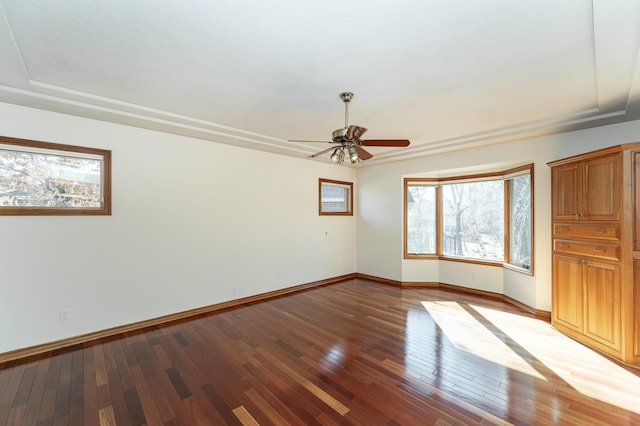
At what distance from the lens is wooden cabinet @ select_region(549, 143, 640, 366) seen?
8.48 feet

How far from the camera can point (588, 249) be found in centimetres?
297

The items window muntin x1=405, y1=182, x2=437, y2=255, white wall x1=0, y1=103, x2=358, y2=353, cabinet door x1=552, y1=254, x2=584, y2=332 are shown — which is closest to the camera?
white wall x1=0, y1=103, x2=358, y2=353

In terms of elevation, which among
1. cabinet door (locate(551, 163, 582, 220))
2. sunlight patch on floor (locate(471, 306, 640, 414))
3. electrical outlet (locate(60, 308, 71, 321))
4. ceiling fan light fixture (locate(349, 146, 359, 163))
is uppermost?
ceiling fan light fixture (locate(349, 146, 359, 163))

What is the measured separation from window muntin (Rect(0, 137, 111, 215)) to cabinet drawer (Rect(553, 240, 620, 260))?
18.2ft

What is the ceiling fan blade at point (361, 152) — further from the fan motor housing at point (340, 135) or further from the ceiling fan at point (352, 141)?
the fan motor housing at point (340, 135)

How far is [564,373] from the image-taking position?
2.41 m

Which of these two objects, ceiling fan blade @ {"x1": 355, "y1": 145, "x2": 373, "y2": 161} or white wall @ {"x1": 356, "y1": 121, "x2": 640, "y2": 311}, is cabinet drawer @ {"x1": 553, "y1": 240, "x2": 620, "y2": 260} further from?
ceiling fan blade @ {"x1": 355, "y1": 145, "x2": 373, "y2": 161}

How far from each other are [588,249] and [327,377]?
317cm

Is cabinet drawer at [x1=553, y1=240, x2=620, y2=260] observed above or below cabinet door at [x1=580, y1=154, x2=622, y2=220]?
below

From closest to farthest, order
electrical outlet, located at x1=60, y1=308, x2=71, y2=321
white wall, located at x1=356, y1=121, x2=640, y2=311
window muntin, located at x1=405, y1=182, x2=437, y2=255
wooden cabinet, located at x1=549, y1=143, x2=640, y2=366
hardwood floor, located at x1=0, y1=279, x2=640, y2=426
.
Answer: hardwood floor, located at x1=0, y1=279, x2=640, y2=426, wooden cabinet, located at x1=549, y1=143, x2=640, y2=366, electrical outlet, located at x1=60, y1=308, x2=71, y2=321, white wall, located at x1=356, y1=121, x2=640, y2=311, window muntin, located at x1=405, y1=182, x2=437, y2=255

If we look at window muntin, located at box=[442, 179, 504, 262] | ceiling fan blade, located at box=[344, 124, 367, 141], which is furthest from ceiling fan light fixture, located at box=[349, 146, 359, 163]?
window muntin, located at box=[442, 179, 504, 262]

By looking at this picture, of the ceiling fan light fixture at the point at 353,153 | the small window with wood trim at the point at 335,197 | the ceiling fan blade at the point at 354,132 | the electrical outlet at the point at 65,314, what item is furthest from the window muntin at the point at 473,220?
the electrical outlet at the point at 65,314

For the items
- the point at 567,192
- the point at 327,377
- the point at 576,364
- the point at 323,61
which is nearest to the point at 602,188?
the point at 567,192

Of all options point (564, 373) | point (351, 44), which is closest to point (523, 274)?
point (564, 373)
